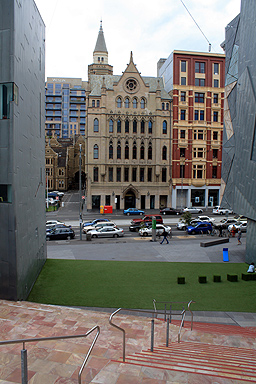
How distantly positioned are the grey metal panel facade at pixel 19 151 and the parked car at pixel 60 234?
1667cm

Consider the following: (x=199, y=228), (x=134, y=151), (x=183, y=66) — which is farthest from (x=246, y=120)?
(x=183, y=66)

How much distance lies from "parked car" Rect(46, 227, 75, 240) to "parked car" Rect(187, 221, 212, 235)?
1393 cm

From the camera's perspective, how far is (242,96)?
24281 mm

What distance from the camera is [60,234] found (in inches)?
1380

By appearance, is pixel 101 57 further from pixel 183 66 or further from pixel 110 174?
pixel 110 174

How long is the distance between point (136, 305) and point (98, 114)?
4878 cm

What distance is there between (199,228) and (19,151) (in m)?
28.6

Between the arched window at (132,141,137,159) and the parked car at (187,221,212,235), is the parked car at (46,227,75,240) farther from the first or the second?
the arched window at (132,141,137,159)

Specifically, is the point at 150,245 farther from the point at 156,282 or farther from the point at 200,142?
the point at 200,142

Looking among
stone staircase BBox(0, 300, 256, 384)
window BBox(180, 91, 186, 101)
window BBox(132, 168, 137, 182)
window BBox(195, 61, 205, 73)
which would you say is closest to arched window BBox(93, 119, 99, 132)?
window BBox(132, 168, 137, 182)

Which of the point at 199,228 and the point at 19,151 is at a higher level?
the point at 19,151

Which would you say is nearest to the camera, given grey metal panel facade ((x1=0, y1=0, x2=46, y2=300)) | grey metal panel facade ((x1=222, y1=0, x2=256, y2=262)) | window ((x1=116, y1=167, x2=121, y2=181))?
grey metal panel facade ((x1=0, y1=0, x2=46, y2=300))

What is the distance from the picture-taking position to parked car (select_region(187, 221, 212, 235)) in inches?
1517

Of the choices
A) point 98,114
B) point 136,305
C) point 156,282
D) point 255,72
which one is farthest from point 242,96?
point 98,114
